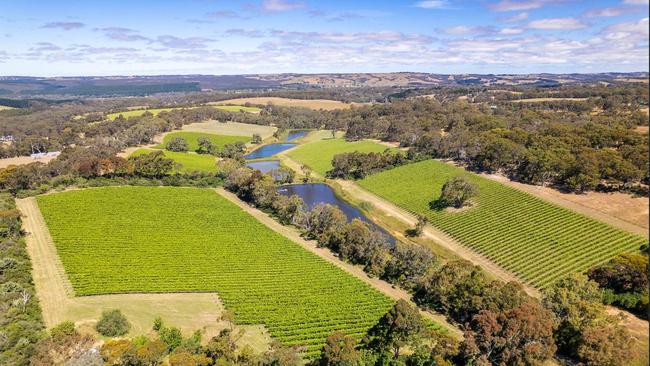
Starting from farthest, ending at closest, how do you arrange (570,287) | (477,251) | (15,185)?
(15,185) → (477,251) → (570,287)

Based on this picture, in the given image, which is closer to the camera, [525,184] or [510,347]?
[510,347]

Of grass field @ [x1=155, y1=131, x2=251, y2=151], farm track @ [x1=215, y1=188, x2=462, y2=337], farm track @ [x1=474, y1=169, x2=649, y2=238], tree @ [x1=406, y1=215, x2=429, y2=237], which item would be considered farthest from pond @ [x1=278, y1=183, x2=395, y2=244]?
grass field @ [x1=155, y1=131, x2=251, y2=151]

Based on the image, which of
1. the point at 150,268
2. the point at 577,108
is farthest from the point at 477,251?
the point at 577,108

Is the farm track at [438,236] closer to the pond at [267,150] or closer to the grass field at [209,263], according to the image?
the grass field at [209,263]

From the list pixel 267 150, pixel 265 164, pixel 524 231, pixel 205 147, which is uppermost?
pixel 205 147

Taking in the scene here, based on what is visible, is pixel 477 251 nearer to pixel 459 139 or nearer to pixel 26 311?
pixel 459 139

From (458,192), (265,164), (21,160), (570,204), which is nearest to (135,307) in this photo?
(458,192)

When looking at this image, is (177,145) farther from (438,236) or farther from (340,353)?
(340,353)

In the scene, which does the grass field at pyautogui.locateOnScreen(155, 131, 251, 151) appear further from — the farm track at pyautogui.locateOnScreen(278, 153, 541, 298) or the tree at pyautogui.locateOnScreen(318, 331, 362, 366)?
the tree at pyautogui.locateOnScreen(318, 331, 362, 366)
